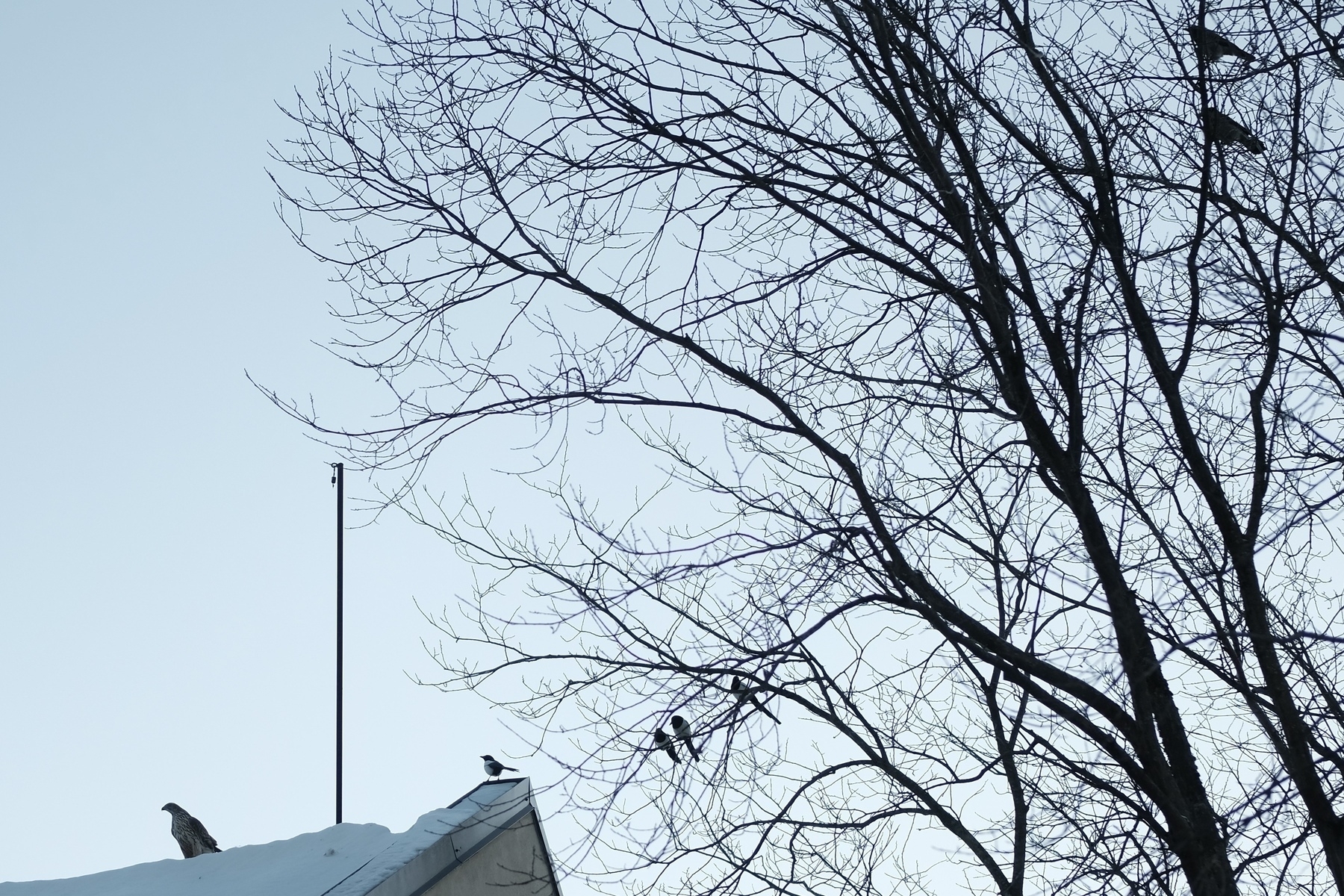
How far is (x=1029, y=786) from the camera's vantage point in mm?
5117

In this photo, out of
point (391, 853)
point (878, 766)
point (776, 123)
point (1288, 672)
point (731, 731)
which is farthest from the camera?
point (391, 853)

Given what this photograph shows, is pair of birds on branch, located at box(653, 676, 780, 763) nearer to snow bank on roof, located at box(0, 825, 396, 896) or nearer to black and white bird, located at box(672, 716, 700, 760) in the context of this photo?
black and white bird, located at box(672, 716, 700, 760)

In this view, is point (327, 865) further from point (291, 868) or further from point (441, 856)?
point (441, 856)

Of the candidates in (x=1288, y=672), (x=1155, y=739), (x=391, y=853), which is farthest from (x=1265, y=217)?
(x=391, y=853)

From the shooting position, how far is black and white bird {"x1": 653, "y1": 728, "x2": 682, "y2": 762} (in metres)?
4.93

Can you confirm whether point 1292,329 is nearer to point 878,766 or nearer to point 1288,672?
point 1288,672

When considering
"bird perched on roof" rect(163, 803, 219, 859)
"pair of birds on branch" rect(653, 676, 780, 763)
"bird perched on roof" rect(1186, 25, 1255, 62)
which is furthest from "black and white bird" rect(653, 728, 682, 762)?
"bird perched on roof" rect(163, 803, 219, 859)

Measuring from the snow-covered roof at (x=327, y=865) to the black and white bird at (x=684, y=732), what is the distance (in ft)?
8.37

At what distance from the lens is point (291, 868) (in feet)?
27.1

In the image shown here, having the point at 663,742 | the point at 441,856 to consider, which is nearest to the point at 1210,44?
the point at 663,742

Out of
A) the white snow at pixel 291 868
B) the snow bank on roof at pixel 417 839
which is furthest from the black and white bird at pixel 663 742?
the white snow at pixel 291 868

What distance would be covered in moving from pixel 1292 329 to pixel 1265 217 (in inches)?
20.7

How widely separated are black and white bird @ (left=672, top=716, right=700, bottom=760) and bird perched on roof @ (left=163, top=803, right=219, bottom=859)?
646 cm

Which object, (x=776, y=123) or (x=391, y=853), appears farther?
(x=391, y=853)
